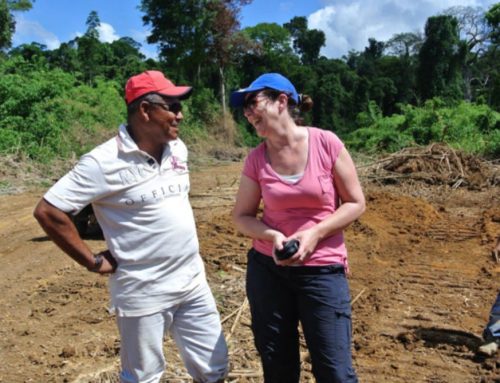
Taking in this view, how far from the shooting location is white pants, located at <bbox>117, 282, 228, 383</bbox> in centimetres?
260

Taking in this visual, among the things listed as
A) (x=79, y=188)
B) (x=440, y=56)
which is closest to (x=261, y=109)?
(x=79, y=188)

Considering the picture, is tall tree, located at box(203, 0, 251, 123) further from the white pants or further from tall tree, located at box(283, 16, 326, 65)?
tall tree, located at box(283, 16, 326, 65)

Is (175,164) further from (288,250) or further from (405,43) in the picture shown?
(405,43)

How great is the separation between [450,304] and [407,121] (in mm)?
12820

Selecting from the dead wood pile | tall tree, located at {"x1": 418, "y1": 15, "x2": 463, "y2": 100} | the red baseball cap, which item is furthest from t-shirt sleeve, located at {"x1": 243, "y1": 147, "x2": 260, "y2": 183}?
tall tree, located at {"x1": 418, "y1": 15, "x2": 463, "y2": 100}

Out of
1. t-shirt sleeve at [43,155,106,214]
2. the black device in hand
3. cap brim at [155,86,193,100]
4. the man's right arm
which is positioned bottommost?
the black device in hand

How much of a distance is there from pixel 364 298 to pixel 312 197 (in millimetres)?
3100

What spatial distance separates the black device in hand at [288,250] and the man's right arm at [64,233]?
2.60 feet

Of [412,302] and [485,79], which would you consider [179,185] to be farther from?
[485,79]

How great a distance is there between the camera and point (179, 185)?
2.76 metres

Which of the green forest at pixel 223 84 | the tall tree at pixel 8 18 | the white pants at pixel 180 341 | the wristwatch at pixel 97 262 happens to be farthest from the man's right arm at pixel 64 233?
the tall tree at pixel 8 18

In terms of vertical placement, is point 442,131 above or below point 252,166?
above

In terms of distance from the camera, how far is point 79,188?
2.46 m

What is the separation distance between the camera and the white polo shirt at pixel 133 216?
2479mm
